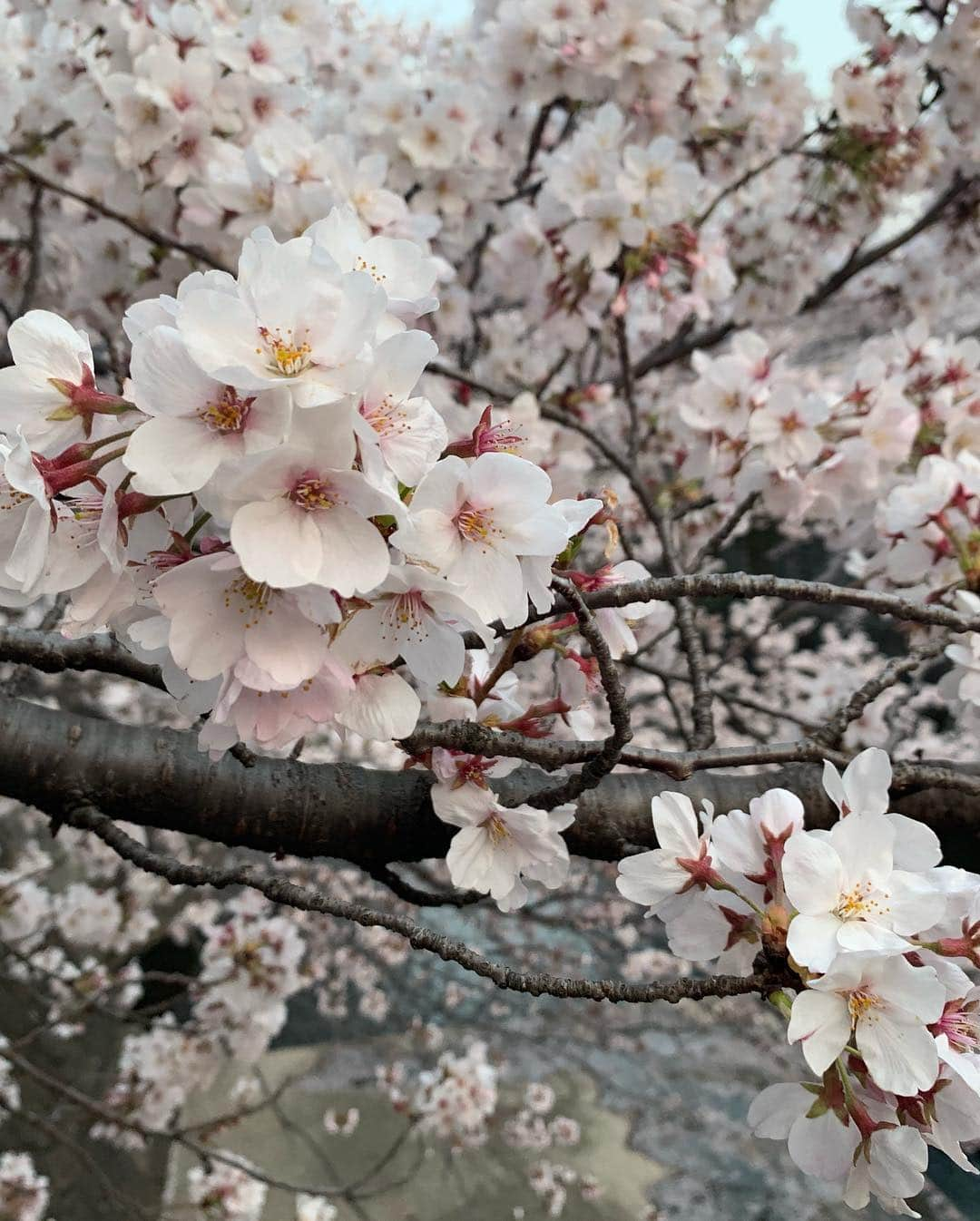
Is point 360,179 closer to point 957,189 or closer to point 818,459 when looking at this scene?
point 818,459

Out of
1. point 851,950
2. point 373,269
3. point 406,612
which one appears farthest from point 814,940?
point 373,269

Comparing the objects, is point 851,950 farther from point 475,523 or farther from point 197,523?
point 197,523

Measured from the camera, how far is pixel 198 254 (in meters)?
1.79

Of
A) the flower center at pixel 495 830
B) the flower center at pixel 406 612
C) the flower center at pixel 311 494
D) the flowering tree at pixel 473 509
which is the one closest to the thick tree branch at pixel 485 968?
the flowering tree at pixel 473 509

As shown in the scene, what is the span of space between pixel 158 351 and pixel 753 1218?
18.0 ft

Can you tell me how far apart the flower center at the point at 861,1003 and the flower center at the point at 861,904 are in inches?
2.1

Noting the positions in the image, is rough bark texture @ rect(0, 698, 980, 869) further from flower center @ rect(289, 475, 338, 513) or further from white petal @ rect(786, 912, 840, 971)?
flower center @ rect(289, 475, 338, 513)

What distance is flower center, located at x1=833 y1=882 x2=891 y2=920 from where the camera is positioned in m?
0.69

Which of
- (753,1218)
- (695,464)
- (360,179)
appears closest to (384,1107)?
(753,1218)

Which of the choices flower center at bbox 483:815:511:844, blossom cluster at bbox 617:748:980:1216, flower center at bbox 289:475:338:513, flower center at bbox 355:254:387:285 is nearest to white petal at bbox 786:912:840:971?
blossom cluster at bbox 617:748:980:1216

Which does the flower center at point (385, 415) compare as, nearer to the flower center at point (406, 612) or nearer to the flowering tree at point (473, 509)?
the flowering tree at point (473, 509)

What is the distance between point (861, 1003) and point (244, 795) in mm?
616

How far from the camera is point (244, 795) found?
94cm

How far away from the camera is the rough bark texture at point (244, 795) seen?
0.94m
